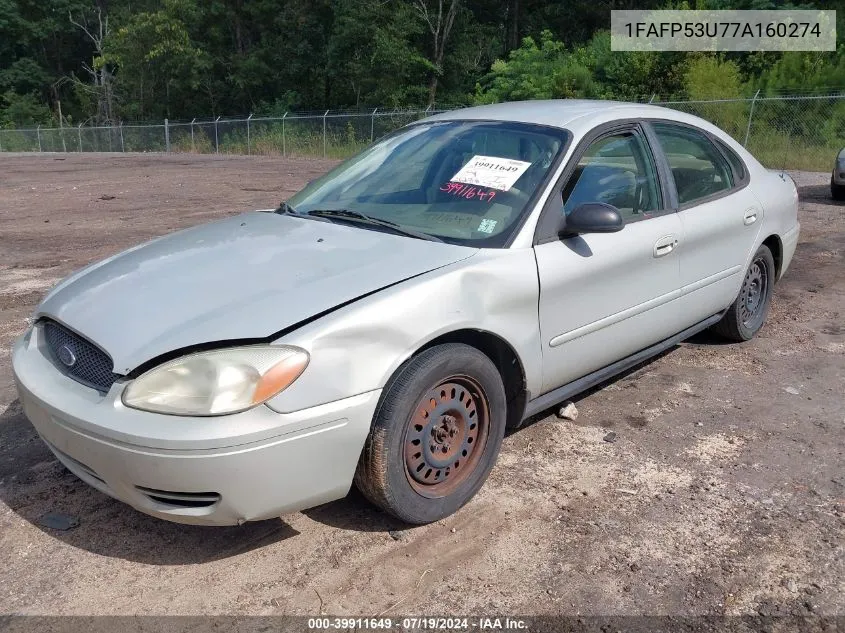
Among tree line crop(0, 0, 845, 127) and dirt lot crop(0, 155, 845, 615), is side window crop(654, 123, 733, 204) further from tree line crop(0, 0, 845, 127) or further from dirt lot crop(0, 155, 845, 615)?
tree line crop(0, 0, 845, 127)

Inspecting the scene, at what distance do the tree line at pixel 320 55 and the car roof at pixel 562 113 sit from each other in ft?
76.5

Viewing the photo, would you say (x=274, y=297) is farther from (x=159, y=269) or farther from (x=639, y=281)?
(x=639, y=281)

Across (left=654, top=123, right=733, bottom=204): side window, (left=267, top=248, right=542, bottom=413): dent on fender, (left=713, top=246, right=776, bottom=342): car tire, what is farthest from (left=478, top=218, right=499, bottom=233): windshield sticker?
(left=713, top=246, right=776, bottom=342): car tire

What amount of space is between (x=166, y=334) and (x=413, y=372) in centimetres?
87

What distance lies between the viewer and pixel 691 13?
24.4 m

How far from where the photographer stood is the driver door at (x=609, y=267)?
10.9ft

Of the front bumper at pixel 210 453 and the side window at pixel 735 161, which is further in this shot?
the side window at pixel 735 161

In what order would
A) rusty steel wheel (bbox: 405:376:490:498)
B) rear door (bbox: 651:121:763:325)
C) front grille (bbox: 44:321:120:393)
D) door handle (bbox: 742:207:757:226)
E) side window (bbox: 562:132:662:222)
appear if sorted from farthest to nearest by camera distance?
door handle (bbox: 742:207:757:226) → rear door (bbox: 651:121:763:325) → side window (bbox: 562:132:662:222) → rusty steel wheel (bbox: 405:376:490:498) → front grille (bbox: 44:321:120:393)

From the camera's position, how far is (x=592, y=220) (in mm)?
3244

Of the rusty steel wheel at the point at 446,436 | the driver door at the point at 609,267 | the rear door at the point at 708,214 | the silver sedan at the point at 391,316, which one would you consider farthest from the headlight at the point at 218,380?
the rear door at the point at 708,214

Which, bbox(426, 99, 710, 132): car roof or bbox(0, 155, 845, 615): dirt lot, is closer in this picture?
bbox(0, 155, 845, 615): dirt lot

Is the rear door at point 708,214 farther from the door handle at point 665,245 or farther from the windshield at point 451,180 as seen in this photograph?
the windshield at point 451,180

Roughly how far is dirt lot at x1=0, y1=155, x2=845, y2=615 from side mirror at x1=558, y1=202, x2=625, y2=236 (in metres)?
1.08

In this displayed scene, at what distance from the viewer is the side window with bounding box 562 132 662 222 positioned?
3.54 metres
